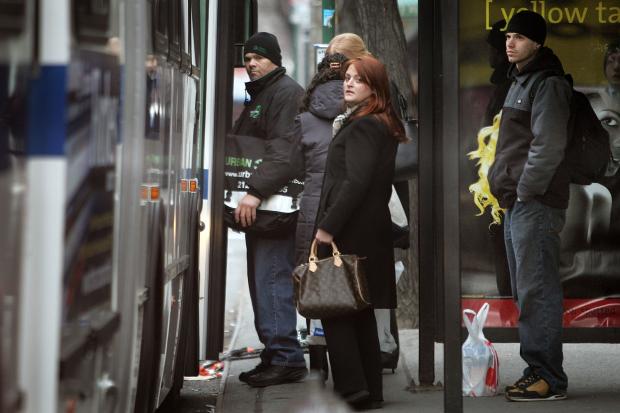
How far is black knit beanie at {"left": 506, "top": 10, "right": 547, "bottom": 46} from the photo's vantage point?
7.38 m

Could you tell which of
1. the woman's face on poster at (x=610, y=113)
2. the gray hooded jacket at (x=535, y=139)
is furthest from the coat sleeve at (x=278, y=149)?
the woman's face on poster at (x=610, y=113)

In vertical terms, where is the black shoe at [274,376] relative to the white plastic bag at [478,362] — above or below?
below

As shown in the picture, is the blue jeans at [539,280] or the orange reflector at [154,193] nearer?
the orange reflector at [154,193]

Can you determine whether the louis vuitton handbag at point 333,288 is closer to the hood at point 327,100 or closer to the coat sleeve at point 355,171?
the coat sleeve at point 355,171

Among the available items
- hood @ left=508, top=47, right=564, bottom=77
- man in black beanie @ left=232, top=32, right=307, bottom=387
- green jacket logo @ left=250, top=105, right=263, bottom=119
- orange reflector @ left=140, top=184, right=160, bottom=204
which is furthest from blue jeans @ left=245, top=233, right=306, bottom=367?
orange reflector @ left=140, top=184, right=160, bottom=204

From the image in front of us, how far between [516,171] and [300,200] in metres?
1.26

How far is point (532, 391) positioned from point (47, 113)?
488 cm

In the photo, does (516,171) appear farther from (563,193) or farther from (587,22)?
(587,22)

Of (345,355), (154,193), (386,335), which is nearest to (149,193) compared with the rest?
A: (154,193)

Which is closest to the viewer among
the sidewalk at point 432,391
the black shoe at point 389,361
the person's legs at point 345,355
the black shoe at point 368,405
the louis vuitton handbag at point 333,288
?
the louis vuitton handbag at point 333,288

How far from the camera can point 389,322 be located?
8.50 metres

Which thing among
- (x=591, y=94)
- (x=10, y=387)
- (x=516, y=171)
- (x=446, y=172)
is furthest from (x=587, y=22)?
(x=10, y=387)

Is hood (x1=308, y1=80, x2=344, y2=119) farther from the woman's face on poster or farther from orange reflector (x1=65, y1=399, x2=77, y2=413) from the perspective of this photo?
orange reflector (x1=65, y1=399, x2=77, y2=413)

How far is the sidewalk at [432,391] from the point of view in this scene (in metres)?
7.29
